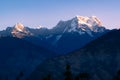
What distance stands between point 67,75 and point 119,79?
1490 inches

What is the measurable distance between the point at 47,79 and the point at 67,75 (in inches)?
722

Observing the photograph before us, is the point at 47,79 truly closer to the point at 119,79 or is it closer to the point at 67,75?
the point at 67,75

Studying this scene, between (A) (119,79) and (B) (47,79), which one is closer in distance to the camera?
(B) (47,79)

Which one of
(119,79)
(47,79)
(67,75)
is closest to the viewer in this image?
(67,75)

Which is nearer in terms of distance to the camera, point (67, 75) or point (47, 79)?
point (67, 75)

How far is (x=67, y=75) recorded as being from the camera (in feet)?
490

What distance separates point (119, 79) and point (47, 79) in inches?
1294

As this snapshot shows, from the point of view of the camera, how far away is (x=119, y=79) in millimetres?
179750

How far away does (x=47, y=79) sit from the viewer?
545 ft

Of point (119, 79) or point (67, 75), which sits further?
point (119, 79)

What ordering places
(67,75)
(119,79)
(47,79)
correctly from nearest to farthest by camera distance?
(67,75)
(47,79)
(119,79)

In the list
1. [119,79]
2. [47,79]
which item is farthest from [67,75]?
[119,79]
